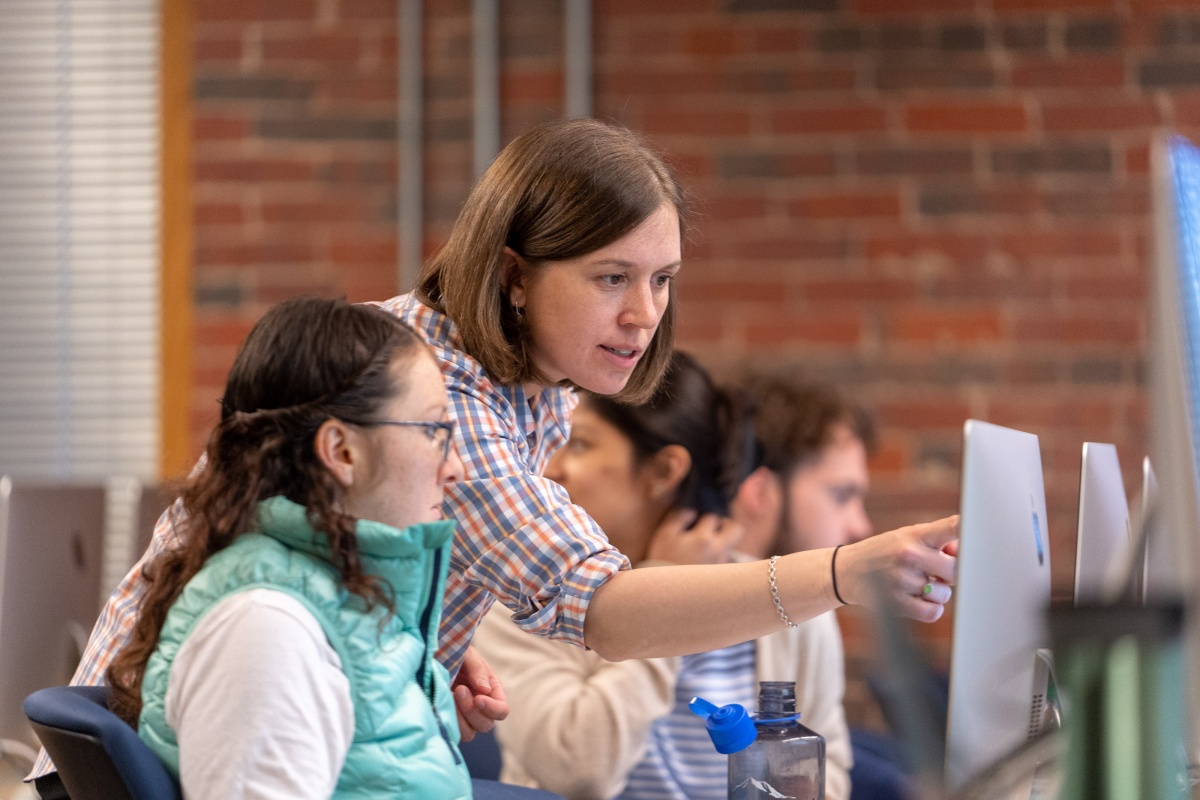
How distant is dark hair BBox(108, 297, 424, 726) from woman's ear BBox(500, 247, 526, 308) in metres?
0.25

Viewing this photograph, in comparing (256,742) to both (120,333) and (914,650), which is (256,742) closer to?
(914,650)

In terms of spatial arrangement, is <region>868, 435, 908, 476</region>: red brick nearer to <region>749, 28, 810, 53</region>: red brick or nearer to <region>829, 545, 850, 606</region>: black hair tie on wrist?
<region>749, 28, 810, 53</region>: red brick

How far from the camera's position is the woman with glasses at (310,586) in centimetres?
109

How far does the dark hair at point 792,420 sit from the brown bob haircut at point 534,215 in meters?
1.28

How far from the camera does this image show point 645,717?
2100 mm

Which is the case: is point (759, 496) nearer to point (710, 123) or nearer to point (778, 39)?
point (710, 123)

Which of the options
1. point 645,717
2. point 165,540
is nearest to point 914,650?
point 165,540

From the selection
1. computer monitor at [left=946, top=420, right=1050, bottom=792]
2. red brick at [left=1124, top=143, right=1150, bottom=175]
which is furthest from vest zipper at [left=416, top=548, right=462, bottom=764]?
red brick at [left=1124, top=143, right=1150, bottom=175]

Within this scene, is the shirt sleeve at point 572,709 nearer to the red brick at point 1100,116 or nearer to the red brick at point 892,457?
the red brick at point 892,457

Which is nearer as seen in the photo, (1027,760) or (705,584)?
(1027,760)

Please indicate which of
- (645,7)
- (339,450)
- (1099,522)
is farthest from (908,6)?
(339,450)

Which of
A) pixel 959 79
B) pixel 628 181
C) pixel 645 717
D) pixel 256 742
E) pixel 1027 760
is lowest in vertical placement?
pixel 645 717

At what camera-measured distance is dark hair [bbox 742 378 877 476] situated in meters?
2.82

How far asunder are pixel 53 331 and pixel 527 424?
2.37 metres
